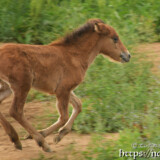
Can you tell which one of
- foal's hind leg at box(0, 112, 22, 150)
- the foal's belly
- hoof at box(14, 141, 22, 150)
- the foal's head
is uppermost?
the foal's head

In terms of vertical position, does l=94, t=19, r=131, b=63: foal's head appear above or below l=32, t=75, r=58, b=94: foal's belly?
above

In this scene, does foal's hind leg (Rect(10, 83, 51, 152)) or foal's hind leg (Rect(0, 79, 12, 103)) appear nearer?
foal's hind leg (Rect(10, 83, 51, 152))

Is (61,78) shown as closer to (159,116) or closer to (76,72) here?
(76,72)

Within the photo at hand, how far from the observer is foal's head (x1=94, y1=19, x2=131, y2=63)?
700 cm

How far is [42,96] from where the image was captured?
8.09 metres

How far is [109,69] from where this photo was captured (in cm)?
814

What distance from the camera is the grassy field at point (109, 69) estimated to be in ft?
21.2

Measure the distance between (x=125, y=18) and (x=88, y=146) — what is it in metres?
5.02

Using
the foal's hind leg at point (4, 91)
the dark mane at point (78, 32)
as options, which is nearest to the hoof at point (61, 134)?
the foal's hind leg at point (4, 91)

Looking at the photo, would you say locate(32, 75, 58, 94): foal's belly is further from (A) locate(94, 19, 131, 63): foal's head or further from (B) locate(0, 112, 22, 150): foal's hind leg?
(A) locate(94, 19, 131, 63): foal's head

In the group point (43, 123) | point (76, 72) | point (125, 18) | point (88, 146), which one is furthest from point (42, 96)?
point (125, 18)

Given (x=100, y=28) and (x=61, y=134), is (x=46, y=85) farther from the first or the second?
(x=100, y=28)

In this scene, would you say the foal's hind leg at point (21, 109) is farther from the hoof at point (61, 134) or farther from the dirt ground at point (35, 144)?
the hoof at point (61, 134)

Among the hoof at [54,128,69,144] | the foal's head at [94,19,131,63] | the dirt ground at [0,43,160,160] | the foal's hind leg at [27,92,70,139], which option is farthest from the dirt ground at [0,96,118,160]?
the foal's head at [94,19,131,63]
